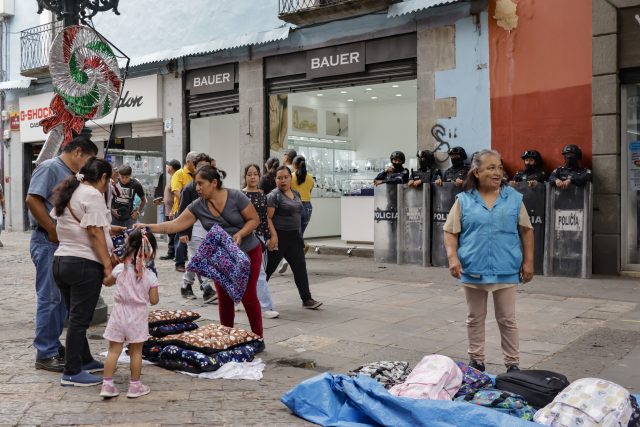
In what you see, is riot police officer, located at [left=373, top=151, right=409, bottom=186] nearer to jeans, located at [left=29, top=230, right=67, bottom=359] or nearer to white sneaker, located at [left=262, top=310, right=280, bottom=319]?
white sneaker, located at [left=262, top=310, right=280, bottom=319]

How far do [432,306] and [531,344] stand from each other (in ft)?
6.33

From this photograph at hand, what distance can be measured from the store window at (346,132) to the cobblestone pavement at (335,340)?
5890 mm

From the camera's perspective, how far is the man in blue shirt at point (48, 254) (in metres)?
4.94

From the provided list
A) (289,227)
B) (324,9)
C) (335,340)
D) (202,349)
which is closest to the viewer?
(202,349)

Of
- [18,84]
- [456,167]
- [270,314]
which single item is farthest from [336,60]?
[18,84]

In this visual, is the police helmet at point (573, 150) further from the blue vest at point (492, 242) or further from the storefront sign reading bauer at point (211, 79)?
the storefront sign reading bauer at point (211, 79)

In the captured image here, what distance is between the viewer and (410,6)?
11.3 m

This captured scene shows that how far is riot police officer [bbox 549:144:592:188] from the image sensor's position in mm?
9516

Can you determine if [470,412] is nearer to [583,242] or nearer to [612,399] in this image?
[612,399]

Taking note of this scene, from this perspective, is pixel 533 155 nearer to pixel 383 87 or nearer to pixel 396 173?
pixel 396 173

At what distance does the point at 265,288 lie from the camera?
7.13 metres

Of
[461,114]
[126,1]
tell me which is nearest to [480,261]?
[461,114]

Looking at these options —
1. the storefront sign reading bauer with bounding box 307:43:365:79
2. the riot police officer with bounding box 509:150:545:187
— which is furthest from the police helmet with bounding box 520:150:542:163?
the storefront sign reading bauer with bounding box 307:43:365:79

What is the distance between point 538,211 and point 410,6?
4100 millimetres
